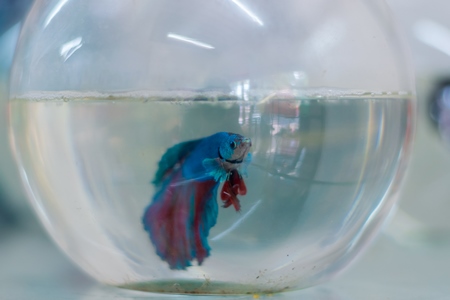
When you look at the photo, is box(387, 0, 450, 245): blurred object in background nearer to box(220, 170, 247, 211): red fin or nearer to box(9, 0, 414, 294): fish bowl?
box(9, 0, 414, 294): fish bowl

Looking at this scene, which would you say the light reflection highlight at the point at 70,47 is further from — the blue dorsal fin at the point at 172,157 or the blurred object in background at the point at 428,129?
the blurred object in background at the point at 428,129

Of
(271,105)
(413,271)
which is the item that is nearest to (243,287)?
(271,105)

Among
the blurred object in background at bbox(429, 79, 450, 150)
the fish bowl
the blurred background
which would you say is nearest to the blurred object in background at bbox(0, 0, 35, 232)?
the blurred background

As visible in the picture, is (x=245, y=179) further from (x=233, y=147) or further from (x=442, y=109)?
(x=442, y=109)

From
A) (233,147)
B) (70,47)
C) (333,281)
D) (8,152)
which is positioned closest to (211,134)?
(233,147)

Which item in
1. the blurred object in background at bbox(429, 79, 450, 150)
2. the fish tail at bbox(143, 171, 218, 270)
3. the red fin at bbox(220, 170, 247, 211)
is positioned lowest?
the fish tail at bbox(143, 171, 218, 270)

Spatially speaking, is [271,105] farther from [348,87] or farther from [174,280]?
[174,280]

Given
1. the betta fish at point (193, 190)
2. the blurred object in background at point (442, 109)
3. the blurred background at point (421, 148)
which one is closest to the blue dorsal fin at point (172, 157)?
the betta fish at point (193, 190)
